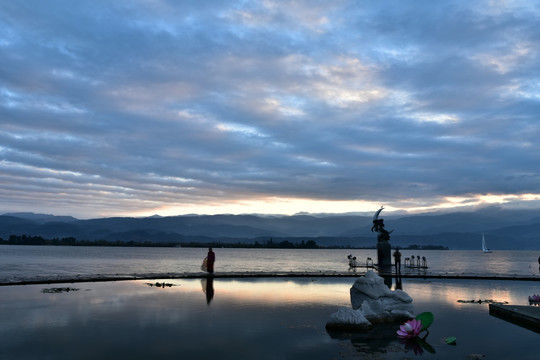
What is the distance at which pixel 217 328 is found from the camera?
1742 centimetres

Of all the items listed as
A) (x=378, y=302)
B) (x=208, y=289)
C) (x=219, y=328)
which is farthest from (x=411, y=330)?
(x=208, y=289)

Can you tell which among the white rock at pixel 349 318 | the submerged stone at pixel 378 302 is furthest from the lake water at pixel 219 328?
the submerged stone at pixel 378 302

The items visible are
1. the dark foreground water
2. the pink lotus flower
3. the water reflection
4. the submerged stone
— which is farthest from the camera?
the water reflection

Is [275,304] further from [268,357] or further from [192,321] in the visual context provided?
[268,357]

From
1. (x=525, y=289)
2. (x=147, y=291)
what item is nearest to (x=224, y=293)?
(x=147, y=291)

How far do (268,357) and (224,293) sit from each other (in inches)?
637

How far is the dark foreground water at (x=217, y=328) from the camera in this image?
13.9m

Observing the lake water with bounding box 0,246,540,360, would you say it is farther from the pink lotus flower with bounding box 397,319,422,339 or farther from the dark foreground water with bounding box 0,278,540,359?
the pink lotus flower with bounding box 397,319,422,339

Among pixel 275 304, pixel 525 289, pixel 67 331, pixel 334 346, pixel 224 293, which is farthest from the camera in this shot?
pixel 525 289

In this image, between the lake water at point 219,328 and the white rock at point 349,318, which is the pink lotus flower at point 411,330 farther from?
the white rock at point 349,318

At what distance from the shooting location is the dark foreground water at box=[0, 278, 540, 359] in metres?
13.9

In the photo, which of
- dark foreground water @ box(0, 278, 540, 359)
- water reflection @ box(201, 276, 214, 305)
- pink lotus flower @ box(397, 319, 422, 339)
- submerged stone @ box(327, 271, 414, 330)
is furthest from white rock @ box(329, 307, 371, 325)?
water reflection @ box(201, 276, 214, 305)

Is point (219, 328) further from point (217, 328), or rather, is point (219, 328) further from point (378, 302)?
point (378, 302)

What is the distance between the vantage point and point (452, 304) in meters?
25.2
